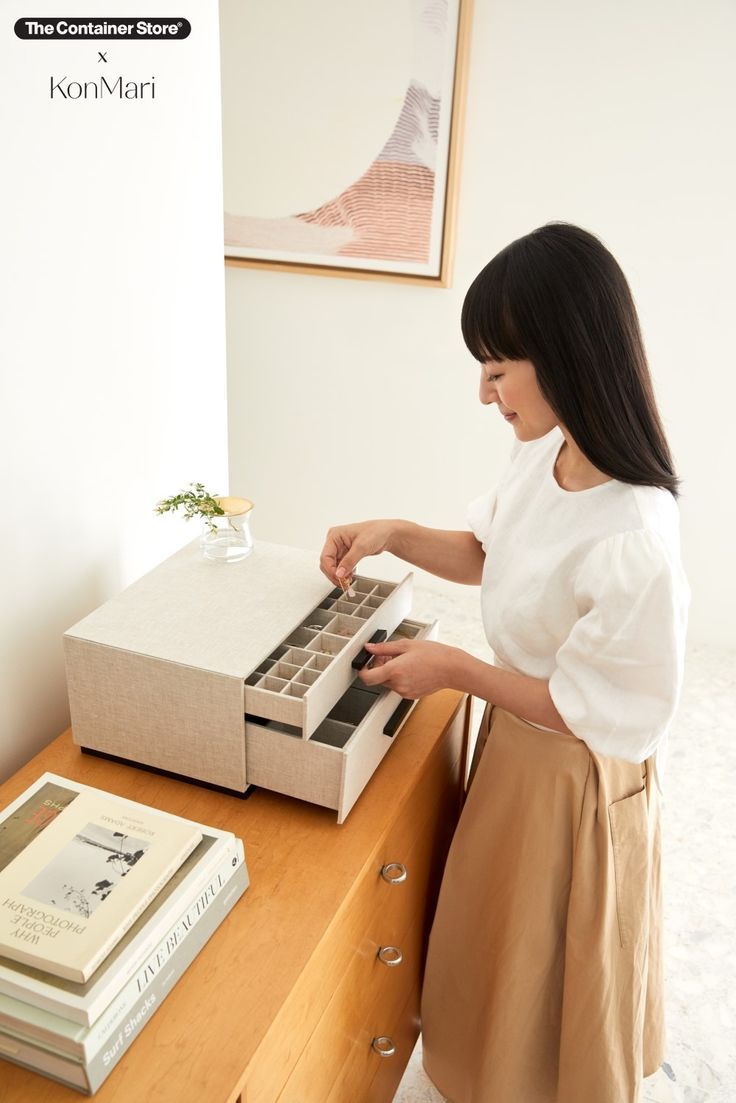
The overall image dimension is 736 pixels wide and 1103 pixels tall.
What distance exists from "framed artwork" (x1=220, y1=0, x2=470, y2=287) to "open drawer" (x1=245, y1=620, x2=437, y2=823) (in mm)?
1843

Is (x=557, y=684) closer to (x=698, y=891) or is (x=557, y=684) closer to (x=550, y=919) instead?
(x=550, y=919)

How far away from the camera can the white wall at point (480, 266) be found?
7.39ft

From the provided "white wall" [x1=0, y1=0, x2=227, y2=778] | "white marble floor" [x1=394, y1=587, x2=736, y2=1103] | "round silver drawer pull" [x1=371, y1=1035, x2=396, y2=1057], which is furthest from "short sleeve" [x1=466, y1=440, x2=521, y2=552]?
"white marble floor" [x1=394, y1=587, x2=736, y2=1103]

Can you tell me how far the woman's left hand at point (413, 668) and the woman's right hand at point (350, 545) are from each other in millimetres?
137

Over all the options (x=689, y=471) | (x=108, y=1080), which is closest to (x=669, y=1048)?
(x=108, y=1080)

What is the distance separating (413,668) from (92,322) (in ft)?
2.03

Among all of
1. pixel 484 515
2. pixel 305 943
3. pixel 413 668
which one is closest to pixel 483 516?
pixel 484 515

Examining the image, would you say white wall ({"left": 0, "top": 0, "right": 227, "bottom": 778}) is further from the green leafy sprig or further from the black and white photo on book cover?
the black and white photo on book cover

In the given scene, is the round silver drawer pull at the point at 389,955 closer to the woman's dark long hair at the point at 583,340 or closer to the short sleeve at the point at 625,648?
the short sleeve at the point at 625,648

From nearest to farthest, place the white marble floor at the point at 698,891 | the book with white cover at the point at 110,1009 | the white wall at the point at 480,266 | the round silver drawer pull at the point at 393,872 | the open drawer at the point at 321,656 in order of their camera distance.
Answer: the book with white cover at the point at 110,1009, the open drawer at the point at 321,656, the round silver drawer pull at the point at 393,872, the white marble floor at the point at 698,891, the white wall at the point at 480,266

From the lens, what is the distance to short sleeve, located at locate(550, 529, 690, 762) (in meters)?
0.93

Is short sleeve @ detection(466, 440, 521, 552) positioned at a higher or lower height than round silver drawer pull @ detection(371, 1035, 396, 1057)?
higher

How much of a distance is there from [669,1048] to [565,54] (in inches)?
91.4

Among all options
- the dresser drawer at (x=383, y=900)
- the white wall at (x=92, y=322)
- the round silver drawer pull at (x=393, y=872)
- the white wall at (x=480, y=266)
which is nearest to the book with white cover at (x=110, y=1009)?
the dresser drawer at (x=383, y=900)
